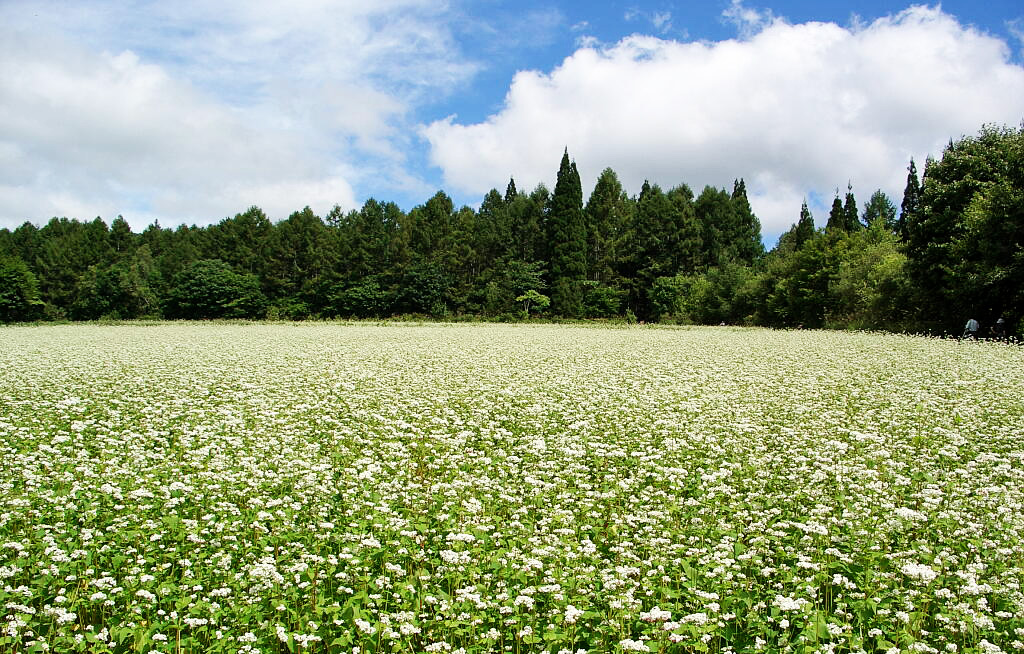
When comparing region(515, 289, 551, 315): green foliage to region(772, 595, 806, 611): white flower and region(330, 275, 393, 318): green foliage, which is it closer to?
region(330, 275, 393, 318): green foliage

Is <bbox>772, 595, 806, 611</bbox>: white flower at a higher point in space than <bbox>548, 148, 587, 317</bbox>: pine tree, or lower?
lower

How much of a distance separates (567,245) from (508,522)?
6565 cm

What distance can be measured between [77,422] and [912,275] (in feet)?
125

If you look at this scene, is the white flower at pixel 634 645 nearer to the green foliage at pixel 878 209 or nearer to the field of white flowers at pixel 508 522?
the field of white flowers at pixel 508 522

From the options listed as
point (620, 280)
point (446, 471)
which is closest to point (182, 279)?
point (620, 280)

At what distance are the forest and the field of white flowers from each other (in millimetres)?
45106

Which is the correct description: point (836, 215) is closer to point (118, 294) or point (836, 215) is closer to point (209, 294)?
point (209, 294)

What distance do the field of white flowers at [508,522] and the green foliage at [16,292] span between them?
233 feet

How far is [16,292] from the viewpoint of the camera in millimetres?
69188

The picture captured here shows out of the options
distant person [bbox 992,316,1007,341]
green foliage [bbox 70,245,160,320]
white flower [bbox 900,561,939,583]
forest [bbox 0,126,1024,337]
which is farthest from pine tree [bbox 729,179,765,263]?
white flower [bbox 900,561,939,583]

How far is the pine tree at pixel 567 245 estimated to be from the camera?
2692 inches

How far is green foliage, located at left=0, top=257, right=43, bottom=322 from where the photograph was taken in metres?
68.2

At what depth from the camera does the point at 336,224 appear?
9550cm

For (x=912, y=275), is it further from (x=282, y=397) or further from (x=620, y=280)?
(x=620, y=280)
